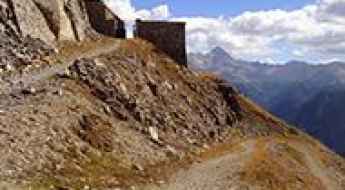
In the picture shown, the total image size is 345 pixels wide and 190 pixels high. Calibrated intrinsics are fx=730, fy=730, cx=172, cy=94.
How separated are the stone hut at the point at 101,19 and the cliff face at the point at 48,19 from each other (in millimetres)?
1857

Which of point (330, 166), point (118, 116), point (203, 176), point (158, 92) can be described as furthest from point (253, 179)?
point (330, 166)

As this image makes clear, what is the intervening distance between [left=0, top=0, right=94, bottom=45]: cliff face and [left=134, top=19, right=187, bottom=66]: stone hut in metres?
7.77

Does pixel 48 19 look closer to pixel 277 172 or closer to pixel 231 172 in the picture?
pixel 231 172

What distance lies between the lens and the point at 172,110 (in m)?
77.7

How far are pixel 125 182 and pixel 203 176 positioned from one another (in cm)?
1135

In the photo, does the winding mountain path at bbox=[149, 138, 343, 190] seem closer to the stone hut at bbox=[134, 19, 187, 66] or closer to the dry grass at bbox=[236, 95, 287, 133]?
the dry grass at bbox=[236, 95, 287, 133]

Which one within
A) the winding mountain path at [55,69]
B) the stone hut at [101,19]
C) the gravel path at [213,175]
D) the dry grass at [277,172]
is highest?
the stone hut at [101,19]

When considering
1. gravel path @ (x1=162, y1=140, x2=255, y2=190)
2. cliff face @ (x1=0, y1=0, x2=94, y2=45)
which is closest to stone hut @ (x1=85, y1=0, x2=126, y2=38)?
cliff face @ (x1=0, y1=0, x2=94, y2=45)

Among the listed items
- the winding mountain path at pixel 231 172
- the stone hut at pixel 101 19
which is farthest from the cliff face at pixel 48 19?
the winding mountain path at pixel 231 172

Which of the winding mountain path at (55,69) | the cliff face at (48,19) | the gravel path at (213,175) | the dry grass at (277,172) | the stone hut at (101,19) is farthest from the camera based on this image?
the stone hut at (101,19)

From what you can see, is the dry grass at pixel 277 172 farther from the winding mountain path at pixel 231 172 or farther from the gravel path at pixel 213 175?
the gravel path at pixel 213 175

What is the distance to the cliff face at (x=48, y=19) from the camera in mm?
71250

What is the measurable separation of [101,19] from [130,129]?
31.6 metres

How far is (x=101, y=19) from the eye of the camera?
307 feet
